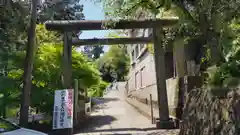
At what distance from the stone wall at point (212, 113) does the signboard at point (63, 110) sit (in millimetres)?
3382

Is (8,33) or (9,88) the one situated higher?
(8,33)

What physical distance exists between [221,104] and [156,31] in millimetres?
5758

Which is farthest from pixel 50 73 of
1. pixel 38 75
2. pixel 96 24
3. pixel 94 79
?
pixel 94 79

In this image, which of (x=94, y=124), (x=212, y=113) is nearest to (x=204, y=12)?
(x=212, y=113)

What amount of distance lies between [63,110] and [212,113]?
15.0 ft

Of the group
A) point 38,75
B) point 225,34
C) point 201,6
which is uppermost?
point 201,6

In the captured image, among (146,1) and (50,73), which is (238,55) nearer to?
(146,1)

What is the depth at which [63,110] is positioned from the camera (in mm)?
8961

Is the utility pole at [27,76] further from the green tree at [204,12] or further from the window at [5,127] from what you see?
the window at [5,127]

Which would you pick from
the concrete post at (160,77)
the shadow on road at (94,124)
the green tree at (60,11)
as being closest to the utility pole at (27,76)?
the shadow on road at (94,124)

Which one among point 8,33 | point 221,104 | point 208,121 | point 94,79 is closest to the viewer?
point 221,104

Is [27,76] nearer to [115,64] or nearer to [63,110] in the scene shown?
[63,110]

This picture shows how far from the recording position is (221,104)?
606cm

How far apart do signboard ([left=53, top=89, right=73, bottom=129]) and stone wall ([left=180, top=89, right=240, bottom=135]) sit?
3382 millimetres
